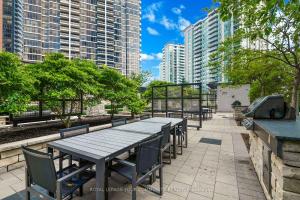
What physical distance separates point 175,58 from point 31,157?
11959 cm

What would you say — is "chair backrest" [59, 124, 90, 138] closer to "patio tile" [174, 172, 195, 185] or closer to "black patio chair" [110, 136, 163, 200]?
"black patio chair" [110, 136, 163, 200]

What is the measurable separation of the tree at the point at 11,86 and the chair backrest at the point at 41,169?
253 cm

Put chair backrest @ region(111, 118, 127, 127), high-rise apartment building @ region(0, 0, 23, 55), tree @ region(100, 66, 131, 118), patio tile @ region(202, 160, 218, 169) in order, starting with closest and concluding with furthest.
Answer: patio tile @ region(202, 160, 218, 169) < chair backrest @ region(111, 118, 127, 127) < tree @ region(100, 66, 131, 118) < high-rise apartment building @ region(0, 0, 23, 55)

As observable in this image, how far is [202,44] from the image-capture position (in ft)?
289

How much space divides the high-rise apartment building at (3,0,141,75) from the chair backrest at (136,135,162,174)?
149 ft

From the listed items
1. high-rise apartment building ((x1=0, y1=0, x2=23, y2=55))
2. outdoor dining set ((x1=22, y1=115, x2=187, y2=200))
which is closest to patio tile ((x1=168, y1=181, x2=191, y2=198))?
outdoor dining set ((x1=22, y1=115, x2=187, y2=200))

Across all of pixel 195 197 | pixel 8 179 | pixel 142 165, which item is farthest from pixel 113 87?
pixel 195 197

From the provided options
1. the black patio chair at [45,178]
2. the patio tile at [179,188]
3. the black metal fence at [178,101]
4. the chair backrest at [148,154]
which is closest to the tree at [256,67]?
the black metal fence at [178,101]

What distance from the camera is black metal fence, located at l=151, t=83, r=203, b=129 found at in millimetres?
7762

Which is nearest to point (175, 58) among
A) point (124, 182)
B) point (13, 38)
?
point (13, 38)

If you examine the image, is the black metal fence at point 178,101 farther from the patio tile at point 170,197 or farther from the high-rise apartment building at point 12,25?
the high-rise apartment building at point 12,25

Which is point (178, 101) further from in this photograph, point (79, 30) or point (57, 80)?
point (79, 30)

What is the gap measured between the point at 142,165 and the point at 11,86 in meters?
3.59

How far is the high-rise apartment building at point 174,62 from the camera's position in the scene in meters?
112
